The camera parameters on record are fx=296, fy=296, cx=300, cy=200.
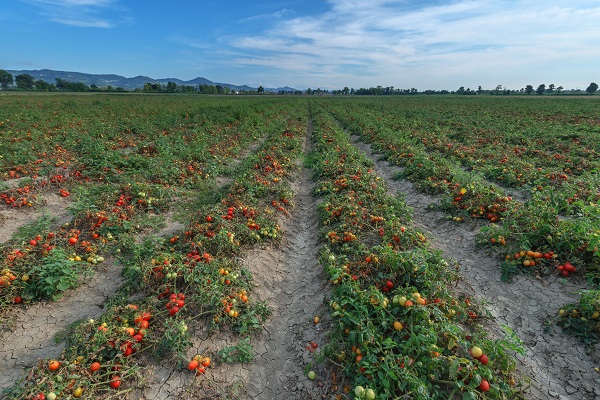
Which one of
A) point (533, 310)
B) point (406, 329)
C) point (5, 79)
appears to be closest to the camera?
point (406, 329)

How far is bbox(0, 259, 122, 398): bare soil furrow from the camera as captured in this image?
11.7 ft

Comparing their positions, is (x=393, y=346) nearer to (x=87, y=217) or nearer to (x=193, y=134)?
(x=87, y=217)

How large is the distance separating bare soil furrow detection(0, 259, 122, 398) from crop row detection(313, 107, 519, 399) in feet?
11.8

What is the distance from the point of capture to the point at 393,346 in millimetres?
3326

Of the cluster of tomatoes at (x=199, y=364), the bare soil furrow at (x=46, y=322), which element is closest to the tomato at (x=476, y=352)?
the cluster of tomatoes at (x=199, y=364)

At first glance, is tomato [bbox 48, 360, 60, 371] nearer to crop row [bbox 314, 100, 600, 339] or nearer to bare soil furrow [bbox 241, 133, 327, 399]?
bare soil furrow [bbox 241, 133, 327, 399]

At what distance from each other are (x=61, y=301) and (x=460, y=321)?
5.94 meters

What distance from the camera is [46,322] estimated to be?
13.8 feet

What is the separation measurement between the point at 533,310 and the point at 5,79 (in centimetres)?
14544

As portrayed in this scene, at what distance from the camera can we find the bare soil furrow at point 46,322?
3.57m

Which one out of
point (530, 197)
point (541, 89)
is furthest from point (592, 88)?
point (530, 197)

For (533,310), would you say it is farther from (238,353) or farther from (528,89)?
(528,89)

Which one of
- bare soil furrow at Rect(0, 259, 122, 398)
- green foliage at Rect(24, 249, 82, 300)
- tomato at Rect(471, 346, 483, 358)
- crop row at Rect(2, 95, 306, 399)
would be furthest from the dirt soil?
tomato at Rect(471, 346, 483, 358)

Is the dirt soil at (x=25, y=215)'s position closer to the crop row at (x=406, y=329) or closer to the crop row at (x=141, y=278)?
the crop row at (x=141, y=278)
